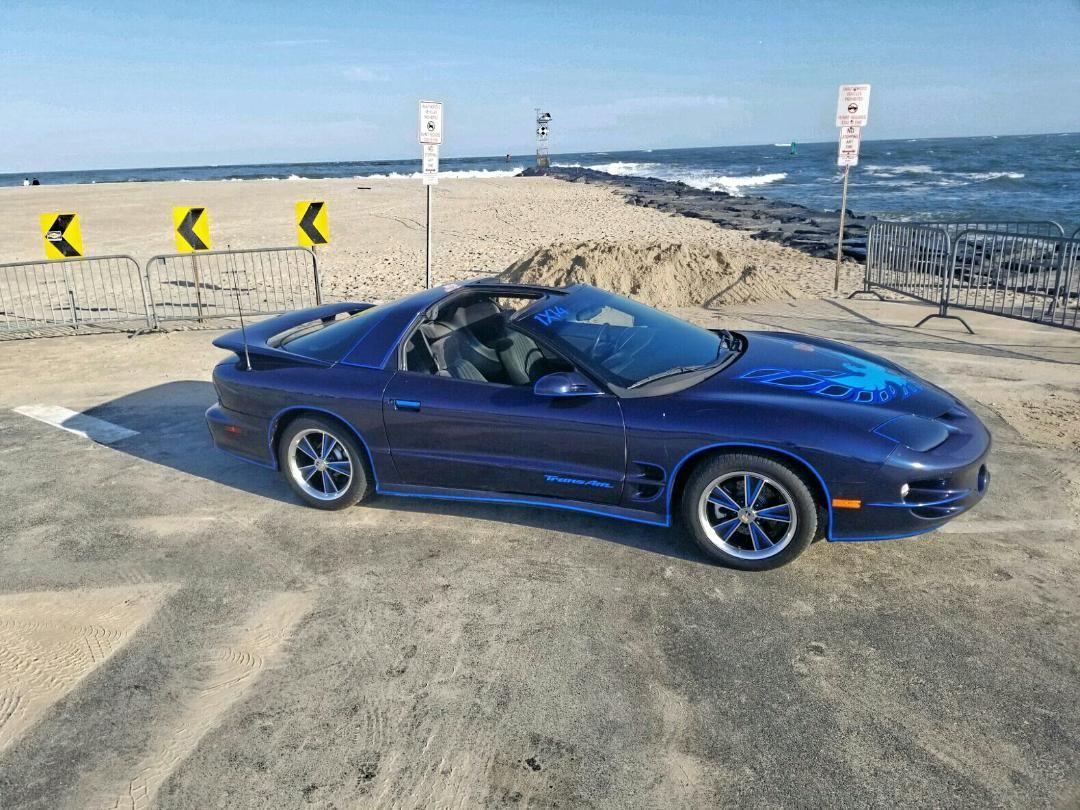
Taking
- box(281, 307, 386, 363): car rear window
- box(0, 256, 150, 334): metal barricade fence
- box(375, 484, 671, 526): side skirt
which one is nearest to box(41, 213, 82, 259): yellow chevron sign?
box(0, 256, 150, 334): metal barricade fence

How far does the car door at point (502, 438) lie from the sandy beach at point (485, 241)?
7.63 meters

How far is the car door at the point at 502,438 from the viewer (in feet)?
14.1

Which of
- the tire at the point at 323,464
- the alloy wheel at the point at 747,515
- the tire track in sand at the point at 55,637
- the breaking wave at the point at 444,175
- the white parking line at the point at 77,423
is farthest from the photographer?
the breaking wave at the point at 444,175

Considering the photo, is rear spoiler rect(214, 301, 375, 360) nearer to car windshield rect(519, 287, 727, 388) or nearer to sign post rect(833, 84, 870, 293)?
car windshield rect(519, 287, 727, 388)

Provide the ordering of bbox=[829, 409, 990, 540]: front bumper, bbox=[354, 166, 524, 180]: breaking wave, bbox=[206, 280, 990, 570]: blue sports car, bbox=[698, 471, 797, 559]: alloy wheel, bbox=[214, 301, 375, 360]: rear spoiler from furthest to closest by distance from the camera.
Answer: bbox=[354, 166, 524, 180]: breaking wave, bbox=[214, 301, 375, 360]: rear spoiler, bbox=[698, 471, 797, 559]: alloy wheel, bbox=[206, 280, 990, 570]: blue sports car, bbox=[829, 409, 990, 540]: front bumper

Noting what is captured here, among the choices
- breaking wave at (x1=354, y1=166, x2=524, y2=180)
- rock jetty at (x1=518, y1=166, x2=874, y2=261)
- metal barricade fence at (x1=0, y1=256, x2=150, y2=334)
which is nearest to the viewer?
metal barricade fence at (x1=0, y1=256, x2=150, y2=334)

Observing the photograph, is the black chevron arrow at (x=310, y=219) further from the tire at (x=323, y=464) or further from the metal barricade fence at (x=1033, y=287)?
the metal barricade fence at (x=1033, y=287)

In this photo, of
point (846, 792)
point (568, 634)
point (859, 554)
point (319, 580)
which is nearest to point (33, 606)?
point (319, 580)

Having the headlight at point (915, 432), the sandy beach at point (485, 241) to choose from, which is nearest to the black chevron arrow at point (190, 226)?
the sandy beach at point (485, 241)

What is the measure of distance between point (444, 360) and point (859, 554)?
8.89 ft

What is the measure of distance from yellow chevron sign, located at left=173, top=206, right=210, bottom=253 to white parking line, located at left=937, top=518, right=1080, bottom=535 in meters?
9.41

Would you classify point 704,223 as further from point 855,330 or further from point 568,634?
point 568,634

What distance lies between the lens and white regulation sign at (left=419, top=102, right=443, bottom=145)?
10.6 m

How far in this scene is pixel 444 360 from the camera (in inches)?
194
